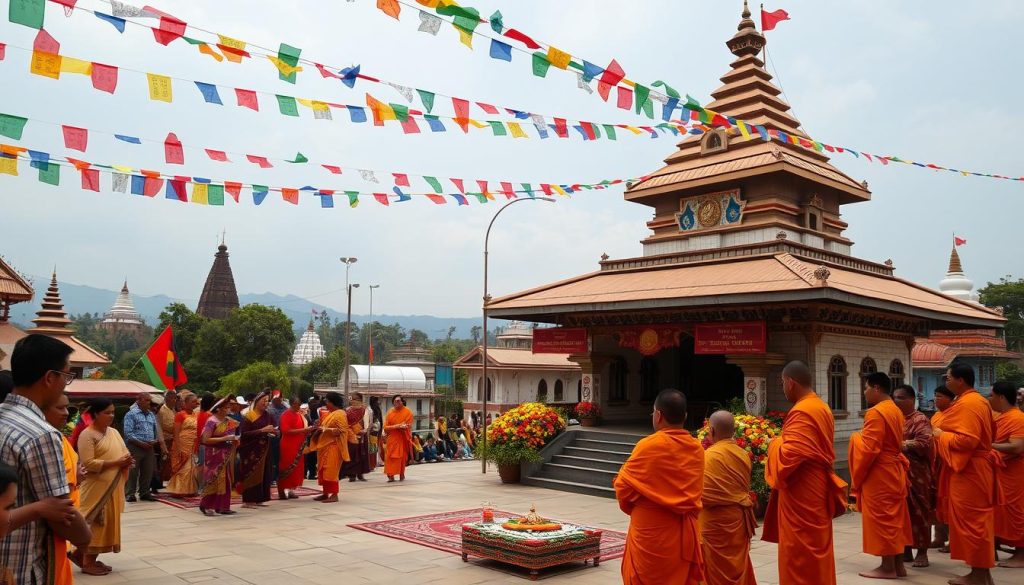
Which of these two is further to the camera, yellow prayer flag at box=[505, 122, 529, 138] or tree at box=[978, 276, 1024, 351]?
tree at box=[978, 276, 1024, 351]

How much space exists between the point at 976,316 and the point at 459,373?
52.4m

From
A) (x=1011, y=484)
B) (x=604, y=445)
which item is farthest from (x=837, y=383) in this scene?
(x=1011, y=484)

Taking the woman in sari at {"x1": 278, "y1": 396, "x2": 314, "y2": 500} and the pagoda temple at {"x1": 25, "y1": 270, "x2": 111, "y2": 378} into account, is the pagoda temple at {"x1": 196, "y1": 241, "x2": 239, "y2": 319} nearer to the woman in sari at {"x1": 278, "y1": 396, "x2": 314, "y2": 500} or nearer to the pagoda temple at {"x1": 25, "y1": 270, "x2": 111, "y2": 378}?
the pagoda temple at {"x1": 25, "y1": 270, "x2": 111, "y2": 378}

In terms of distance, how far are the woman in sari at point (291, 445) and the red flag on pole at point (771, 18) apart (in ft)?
54.7

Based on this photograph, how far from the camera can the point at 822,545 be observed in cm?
632

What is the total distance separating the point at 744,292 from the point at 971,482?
5.79 m

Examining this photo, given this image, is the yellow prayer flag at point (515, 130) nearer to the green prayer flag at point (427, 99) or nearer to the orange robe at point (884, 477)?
the green prayer flag at point (427, 99)

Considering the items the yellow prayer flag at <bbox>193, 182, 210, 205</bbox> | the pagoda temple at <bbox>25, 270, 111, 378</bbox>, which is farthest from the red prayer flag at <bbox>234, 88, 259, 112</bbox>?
the pagoda temple at <bbox>25, 270, 111, 378</bbox>

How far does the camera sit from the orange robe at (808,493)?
20.6 ft

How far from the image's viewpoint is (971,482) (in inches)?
310

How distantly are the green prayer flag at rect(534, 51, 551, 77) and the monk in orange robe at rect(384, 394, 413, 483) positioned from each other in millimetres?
8792

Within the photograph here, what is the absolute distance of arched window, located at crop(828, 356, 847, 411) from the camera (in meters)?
15.1

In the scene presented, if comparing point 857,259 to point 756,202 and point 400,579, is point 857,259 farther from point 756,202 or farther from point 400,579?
point 400,579

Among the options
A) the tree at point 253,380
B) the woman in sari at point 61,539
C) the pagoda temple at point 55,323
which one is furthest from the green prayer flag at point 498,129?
the tree at point 253,380
